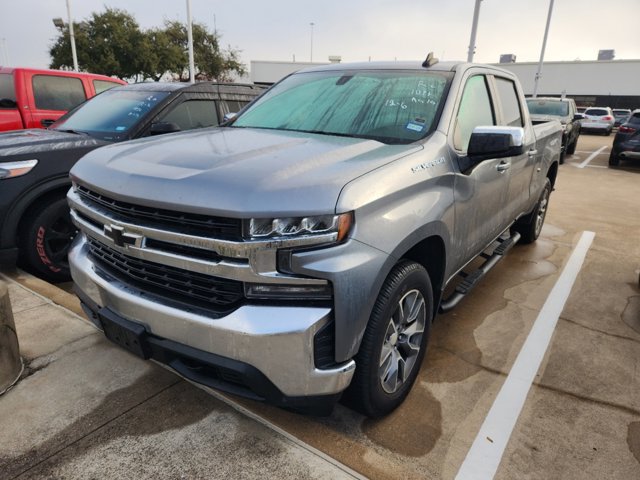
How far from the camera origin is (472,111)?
323 cm

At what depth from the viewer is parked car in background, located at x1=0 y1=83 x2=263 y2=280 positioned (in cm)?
372

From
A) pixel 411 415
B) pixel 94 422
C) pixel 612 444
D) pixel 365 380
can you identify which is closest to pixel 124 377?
pixel 94 422

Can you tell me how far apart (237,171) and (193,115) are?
3.43 m

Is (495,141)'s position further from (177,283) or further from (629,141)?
(629,141)

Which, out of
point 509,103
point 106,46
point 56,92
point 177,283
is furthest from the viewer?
point 106,46

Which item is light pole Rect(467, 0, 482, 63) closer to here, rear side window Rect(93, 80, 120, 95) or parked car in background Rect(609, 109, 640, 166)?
parked car in background Rect(609, 109, 640, 166)

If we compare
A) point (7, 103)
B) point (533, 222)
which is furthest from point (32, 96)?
point (533, 222)

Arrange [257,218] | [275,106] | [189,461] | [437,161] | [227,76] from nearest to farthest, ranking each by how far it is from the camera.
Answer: [257,218] → [189,461] → [437,161] → [275,106] → [227,76]

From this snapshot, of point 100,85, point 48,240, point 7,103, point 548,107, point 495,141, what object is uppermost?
point 100,85

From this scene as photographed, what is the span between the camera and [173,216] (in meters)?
1.98

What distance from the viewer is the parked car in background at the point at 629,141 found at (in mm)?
12569

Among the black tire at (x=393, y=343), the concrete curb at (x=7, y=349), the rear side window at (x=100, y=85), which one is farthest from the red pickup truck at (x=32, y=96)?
the black tire at (x=393, y=343)

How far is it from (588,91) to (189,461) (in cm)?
5184

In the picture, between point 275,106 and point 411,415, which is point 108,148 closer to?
point 275,106
